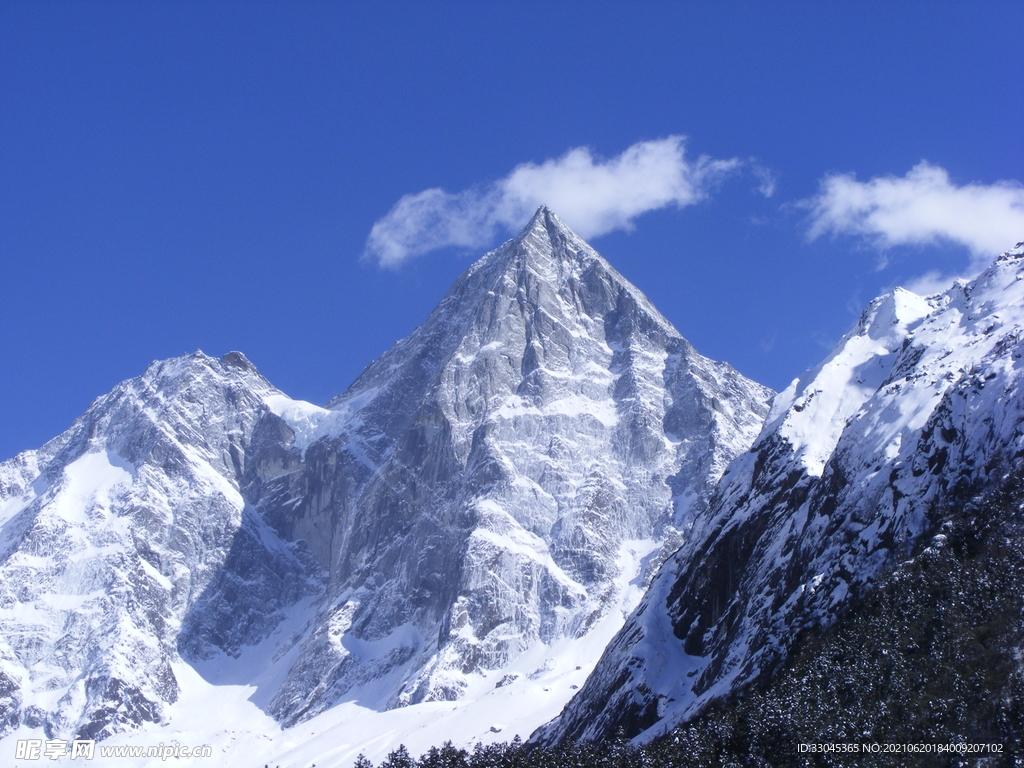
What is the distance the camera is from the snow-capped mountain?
415 ft

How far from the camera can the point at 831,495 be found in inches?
5630

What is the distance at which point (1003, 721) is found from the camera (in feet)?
299

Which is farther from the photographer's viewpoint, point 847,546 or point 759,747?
point 847,546

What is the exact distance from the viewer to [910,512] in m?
128

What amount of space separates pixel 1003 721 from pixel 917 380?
6278cm

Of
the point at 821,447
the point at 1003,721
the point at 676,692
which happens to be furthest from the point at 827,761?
the point at 821,447

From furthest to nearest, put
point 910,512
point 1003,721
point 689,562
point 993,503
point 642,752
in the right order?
point 689,562
point 910,512
point 993,503
point 642,752
point 1003,721

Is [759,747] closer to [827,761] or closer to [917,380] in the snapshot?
[827,761]

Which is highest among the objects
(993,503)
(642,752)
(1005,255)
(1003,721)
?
(1005,255)

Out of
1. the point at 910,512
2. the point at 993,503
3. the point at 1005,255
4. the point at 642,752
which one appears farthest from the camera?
the point at 1005,255

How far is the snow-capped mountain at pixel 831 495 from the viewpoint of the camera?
127 metres

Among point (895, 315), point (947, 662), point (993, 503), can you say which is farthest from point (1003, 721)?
point (895, 315)

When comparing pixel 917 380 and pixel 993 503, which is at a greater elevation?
pixel 917 380

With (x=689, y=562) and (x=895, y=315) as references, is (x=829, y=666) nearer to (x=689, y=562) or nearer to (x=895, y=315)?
(x=689, y=562)
